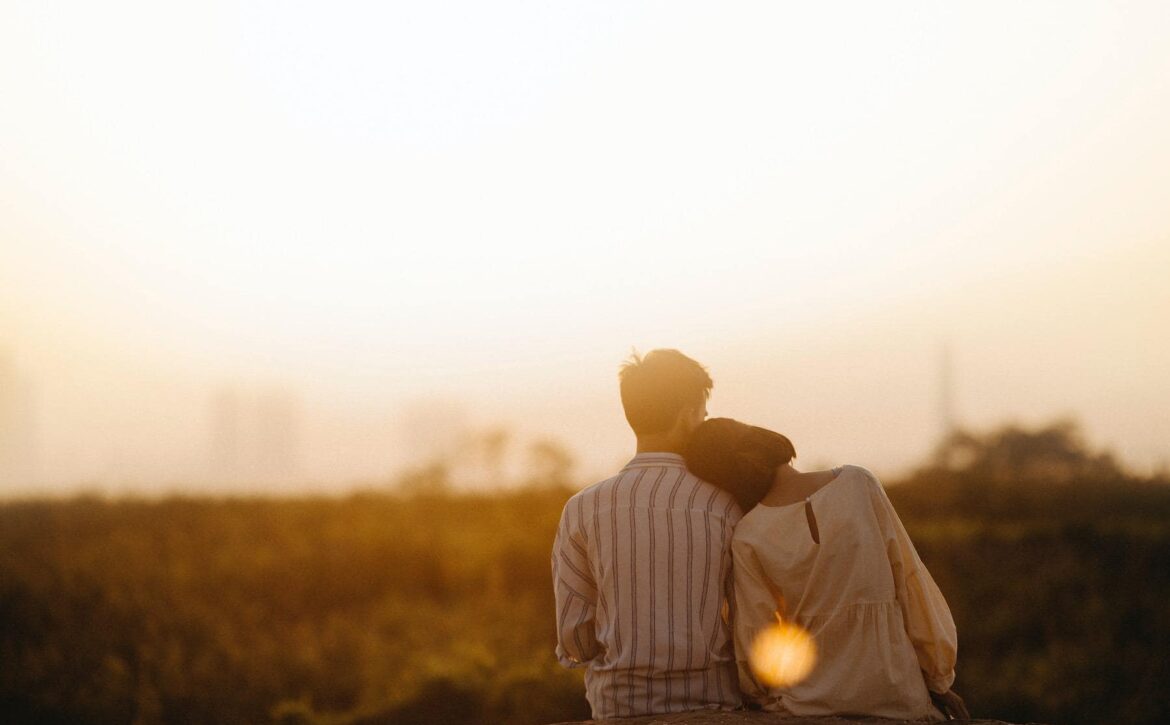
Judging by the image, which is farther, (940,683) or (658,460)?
(658,460)

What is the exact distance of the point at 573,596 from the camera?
4.64 meters

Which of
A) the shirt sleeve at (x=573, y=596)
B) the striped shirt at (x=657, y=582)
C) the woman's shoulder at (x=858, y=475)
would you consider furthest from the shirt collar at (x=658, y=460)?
the woman's shoulder at (x=858, y=475)

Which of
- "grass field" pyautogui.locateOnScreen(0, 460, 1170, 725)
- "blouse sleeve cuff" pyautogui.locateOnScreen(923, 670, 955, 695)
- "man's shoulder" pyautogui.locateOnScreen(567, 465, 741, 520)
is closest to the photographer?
"blouse sleeve cuff" pyautogui.locateOnScreen(923, 670, 955, 695)

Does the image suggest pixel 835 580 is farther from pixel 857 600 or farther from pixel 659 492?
pixel 659 492

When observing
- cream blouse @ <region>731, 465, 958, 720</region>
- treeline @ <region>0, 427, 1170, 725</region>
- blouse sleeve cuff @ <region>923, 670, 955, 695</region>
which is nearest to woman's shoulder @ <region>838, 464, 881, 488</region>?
cream blouse @ <region>731, 465, 958, 720</region>

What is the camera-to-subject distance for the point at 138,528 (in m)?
23.2

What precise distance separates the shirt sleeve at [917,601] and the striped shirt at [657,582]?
0.59m

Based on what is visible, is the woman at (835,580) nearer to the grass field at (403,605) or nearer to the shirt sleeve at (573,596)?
the shirt sleeve at (573,596)

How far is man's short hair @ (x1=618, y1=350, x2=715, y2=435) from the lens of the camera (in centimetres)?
442

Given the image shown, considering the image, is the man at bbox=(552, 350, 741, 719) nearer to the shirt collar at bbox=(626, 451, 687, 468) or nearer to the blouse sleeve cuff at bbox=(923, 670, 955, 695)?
the shirt collar at bbox=(626, 451, 687, 468)

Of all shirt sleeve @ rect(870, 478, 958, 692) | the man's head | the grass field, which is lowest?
the grass field

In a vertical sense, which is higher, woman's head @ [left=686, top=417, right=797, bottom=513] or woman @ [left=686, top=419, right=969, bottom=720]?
woman's head @ [left=686, top=417, right=797, bottom=513]

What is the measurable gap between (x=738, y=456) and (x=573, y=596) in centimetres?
87

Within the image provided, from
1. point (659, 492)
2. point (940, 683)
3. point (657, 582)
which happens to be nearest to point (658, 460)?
point (659, 492)
